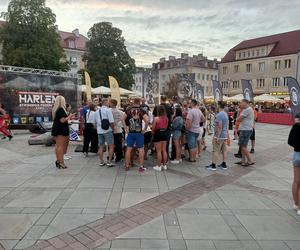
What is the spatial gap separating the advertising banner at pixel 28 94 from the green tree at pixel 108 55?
29661 mm

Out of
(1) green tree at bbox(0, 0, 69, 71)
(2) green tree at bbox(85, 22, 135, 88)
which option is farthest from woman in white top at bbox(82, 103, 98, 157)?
(2) green tree at bbox(85, 22, 135, 88)

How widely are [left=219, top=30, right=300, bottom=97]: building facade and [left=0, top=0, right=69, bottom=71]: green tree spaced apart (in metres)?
36.0

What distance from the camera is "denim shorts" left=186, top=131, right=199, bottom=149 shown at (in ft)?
28.0

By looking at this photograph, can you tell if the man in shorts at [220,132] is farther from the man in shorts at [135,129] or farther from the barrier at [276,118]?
the barrier at [276,118]

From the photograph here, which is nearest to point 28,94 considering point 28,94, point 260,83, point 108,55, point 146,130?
point 28,94

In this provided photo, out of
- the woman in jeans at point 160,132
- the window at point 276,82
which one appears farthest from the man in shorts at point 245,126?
the window at point 276,82

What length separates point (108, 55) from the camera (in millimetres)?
46406

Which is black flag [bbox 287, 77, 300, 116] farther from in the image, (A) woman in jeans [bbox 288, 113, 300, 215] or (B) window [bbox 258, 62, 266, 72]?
(B) window [bbox 258, 62, 266, 72]

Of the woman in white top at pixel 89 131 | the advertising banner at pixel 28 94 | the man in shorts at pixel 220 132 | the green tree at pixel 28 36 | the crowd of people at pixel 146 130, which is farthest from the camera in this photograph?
the green tree at pixel 28 36

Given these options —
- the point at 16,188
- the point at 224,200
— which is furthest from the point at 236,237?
the point at 16,188

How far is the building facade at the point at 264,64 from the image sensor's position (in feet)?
168

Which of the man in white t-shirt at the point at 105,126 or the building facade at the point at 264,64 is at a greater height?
the building facade at the point at 264,64

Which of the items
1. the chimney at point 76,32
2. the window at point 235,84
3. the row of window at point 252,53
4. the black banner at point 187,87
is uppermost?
the chimney at point 76,32

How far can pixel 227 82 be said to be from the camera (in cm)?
6191
